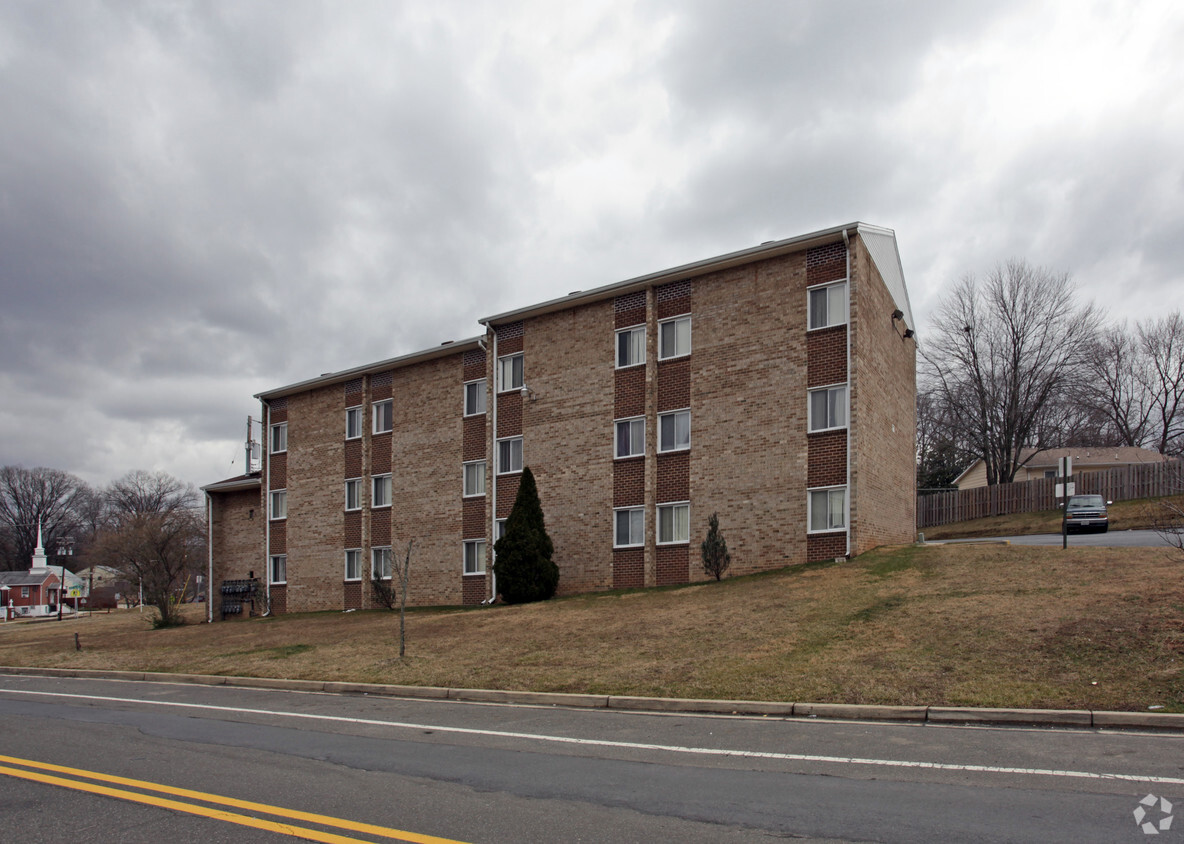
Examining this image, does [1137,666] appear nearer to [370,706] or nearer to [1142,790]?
[1142,790]

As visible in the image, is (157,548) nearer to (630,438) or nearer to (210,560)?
(210,560)

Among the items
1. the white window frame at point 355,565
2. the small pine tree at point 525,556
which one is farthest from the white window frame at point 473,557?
the white window frame at point 355,565

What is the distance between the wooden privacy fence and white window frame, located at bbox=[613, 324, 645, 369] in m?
24.9

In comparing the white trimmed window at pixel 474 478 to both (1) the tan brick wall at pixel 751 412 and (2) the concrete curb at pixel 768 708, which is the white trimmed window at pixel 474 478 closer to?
(1) the tan brick wall at pixel 751 412

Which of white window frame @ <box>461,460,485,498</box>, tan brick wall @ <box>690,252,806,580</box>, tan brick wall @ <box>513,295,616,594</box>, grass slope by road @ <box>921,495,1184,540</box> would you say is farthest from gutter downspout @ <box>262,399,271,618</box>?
grass slope by road @ <box>921,495,1184,540</box>

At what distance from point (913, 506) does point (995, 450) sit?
2249 centimetres

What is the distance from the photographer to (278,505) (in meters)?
37.1

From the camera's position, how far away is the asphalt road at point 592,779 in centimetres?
566

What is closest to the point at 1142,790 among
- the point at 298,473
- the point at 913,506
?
the point at 913,506

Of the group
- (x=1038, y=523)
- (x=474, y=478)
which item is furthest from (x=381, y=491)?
(x=1038, y=523)

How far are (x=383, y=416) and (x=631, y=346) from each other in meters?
12.1

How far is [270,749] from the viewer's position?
897 cm

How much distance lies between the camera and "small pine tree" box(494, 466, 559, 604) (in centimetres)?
2522

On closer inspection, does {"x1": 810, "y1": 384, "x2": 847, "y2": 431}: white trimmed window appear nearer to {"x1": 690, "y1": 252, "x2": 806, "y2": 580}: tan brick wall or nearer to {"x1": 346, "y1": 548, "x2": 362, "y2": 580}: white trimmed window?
{"x1": 690, "y1": 252, "x2": 806, "y2": 580}: tan brick wall
